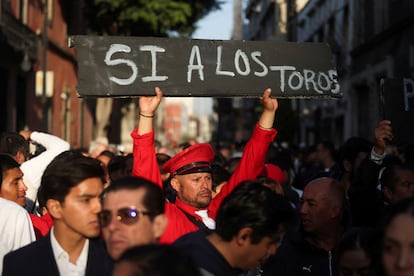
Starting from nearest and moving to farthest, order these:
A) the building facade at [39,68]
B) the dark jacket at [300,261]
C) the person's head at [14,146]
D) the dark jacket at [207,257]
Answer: the dark jacket at [207,257] < the dark jacket at [300,261] < the person's head at [14,146] < the building facade at [39,68]

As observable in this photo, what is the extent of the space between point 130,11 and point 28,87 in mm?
4663

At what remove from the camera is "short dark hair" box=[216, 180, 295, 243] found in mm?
3463

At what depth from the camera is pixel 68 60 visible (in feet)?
106

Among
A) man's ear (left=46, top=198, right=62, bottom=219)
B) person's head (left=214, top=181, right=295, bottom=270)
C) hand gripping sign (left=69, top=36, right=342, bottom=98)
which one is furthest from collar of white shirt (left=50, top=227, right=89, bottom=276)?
hand gripping sign (left=69, top=36, right=342, bottom=98)

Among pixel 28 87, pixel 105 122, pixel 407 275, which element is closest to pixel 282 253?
pixel 407 275

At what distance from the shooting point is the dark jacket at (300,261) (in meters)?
4.56

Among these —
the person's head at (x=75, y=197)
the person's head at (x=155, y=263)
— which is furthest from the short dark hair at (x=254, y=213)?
the person's head at (x=155, y=263)

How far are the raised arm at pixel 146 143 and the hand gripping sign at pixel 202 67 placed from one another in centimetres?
8

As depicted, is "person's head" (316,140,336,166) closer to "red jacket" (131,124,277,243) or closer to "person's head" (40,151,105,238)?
"red jacket" (131,124,277,243)

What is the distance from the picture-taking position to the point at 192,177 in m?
5.29

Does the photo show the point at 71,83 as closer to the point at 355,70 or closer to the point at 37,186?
the point at 355,70

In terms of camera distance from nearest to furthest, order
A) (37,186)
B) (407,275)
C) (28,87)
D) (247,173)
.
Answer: (407,275) → (247,173) → (37,186) → (28,87)

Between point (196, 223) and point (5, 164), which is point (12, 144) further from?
point (196, 223)

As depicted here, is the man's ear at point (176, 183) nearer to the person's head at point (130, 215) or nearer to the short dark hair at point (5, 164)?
the short dark hair at point (5, 164)
